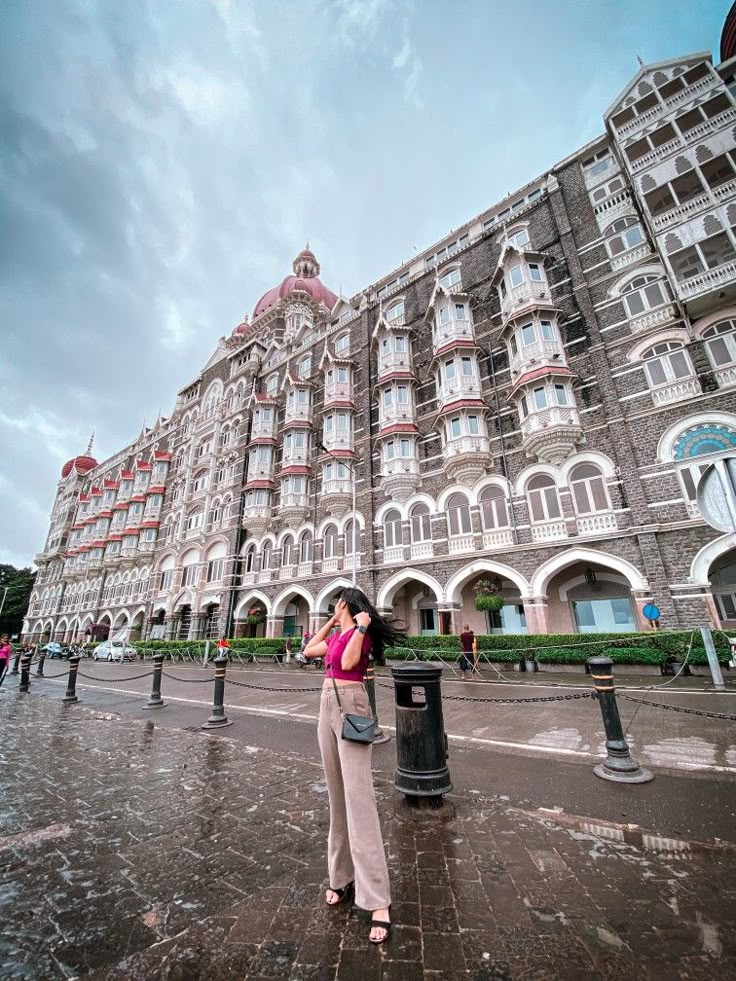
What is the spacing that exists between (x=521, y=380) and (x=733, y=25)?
1969 centimetres

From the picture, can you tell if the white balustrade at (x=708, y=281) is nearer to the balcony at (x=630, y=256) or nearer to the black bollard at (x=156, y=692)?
the balcony at (x=630, y=256)

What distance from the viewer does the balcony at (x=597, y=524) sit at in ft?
48.2

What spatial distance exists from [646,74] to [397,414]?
57.3 feet

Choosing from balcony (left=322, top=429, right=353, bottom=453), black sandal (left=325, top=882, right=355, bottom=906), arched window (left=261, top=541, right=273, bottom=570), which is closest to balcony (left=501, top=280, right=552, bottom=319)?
balcony (left=322, top=429, right=353, bottom=453)

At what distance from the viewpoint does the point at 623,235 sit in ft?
57.0

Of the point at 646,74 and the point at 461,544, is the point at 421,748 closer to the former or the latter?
the point at 461,544

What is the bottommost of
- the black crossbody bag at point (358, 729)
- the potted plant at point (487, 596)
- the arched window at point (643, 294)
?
the black crossbody bag at point (358, 729)

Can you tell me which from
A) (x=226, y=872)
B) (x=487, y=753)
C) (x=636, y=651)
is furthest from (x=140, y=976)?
(x=636, y=651)

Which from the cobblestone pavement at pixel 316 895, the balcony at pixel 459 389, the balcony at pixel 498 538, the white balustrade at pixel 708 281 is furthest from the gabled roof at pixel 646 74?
the cobblestone pavement at pixel 316 895

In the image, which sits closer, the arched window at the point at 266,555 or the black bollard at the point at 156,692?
the black bollard at the point at 156,692

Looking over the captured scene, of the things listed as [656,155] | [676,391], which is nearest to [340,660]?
[676,391]

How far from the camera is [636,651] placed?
40.9ft

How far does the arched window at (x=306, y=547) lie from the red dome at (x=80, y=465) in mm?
48373

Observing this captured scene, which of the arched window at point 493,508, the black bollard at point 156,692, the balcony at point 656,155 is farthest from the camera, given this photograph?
the arched window at point 493,508
